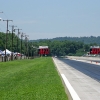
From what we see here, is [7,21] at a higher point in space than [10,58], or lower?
higher

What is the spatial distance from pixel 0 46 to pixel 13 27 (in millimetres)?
67043

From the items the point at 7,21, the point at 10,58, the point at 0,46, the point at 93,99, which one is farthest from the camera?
the point at 0,46

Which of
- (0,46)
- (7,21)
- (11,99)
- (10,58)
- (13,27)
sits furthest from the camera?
(0,46)

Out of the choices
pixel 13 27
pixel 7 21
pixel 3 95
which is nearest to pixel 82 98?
pixel 3 95

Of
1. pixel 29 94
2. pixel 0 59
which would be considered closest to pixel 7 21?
pixel 0 59

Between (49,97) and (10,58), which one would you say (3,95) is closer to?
(49,97)

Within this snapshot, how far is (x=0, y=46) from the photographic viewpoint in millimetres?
189250

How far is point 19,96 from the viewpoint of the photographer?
62.3 feet

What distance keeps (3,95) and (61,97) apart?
268cm

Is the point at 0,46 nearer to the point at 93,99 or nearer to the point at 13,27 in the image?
the point at 13,27

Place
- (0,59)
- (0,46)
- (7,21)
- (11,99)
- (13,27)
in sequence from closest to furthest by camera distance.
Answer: (11,99)
(0,59)
(7,21)
(13,27)
(0,46)

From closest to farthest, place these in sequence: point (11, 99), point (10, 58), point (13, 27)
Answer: point (11, 99), point (10, 58), point (13, 27)

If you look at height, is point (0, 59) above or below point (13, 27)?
below

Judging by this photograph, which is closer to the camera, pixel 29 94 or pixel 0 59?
pixel 29 94
